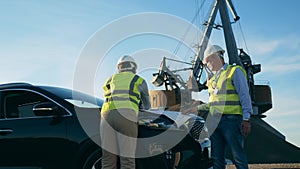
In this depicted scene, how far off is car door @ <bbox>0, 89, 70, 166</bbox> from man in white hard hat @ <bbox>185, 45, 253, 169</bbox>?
190 cm

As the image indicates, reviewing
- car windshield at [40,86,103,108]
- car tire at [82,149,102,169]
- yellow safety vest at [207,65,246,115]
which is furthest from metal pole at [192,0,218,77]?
car tire at [82,149,102,169]

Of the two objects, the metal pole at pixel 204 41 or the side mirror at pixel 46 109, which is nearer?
the side mirror at pixel 46 109

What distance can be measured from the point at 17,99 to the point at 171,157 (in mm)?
2260

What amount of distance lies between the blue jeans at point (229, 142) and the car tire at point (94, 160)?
4.81 ft

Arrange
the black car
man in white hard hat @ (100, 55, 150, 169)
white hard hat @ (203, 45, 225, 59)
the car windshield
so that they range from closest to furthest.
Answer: man in white hard hat @ (100, 55, 150, 169) → the black car → white hard hat @ (203, 45, 225, 59) → the car windshield

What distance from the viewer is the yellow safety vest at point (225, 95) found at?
4.82 m

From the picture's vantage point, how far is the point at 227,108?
190 inches

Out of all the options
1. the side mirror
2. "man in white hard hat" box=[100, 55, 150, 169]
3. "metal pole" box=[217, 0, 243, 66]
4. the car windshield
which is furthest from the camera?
"metal pole" box=[217, 0, 243, 66]

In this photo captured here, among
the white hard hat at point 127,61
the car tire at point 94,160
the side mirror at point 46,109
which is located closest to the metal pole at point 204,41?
the white hard hat at point 127,61

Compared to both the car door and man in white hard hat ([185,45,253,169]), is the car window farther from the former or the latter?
man in white hard hat ([185,45,253,169])

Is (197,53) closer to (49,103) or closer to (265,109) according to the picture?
(265,109)

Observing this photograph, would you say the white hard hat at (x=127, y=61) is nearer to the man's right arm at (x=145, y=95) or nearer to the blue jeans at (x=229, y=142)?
the man's right arm at (x=145, y=95)

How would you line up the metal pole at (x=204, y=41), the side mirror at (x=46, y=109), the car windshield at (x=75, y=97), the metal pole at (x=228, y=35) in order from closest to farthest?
the side mirror at (x=46, y=109) → the car windshield at (x=75, y=97) → the metal pole at (x=204, y=41) → the metal pole at (x=228, y=35)

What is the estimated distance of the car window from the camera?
516cm
